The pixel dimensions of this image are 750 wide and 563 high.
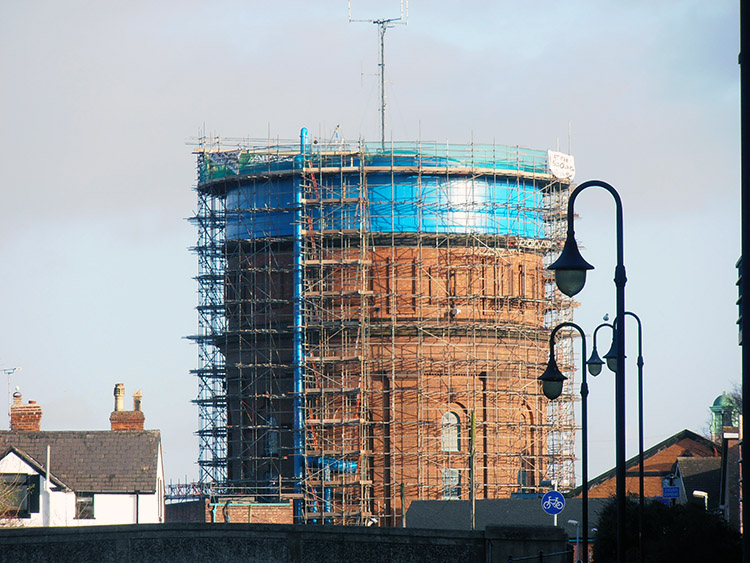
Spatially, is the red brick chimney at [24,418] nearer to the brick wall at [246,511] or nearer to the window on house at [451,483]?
the brick wall at [246,511]

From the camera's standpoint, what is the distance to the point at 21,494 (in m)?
45.5

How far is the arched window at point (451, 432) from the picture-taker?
55812 mm

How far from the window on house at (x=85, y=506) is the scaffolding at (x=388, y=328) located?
871 cm

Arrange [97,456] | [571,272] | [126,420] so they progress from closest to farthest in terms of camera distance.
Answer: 1. [571,272]
2. [97,456]
3. [126,420]

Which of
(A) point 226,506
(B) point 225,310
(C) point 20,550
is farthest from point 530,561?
(B) point 225,310

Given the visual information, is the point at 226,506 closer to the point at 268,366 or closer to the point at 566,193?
the point at 268,366

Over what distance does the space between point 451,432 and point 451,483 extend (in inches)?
78.5

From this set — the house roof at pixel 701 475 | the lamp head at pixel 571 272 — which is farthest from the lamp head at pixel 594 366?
the house roof at pixel 701 475

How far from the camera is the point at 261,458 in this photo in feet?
185

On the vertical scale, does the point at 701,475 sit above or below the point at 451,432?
below

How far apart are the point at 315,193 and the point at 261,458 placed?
35.3 ft

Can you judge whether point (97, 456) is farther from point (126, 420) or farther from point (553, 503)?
point (553, 503)

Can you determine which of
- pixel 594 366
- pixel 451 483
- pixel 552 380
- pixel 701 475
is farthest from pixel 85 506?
pixel 552 380

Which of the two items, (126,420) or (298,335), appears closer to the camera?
(126,420)
